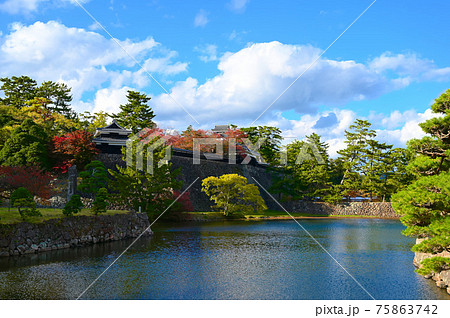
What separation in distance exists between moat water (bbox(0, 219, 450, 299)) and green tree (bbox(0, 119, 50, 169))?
47.4 ft

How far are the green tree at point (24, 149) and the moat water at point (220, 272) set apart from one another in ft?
47.4

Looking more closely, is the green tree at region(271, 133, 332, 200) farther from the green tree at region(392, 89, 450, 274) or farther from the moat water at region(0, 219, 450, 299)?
the green tree at region(392, 89, 450, 274)

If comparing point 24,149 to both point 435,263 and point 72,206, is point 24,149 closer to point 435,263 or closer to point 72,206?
point 72,206

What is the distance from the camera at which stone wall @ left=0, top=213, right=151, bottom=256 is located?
13203 millimetres

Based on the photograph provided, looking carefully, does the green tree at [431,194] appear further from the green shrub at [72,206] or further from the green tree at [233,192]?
the green tree at [233,192]

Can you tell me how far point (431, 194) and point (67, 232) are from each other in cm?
1407

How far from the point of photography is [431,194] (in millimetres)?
8055

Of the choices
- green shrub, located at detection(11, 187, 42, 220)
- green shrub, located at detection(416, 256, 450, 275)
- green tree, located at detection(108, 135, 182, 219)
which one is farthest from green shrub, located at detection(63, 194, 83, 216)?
green shrub, located at detection(416, 256, 450, 275)

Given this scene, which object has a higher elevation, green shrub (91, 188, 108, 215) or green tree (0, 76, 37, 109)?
green tree (0, 76, 37, 109)

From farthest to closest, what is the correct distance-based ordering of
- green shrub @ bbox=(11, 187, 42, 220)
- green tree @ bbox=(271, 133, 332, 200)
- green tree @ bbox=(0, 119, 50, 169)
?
1. green tree @ bbox=(271, 133, 332, 200)
2. green tree @ bbox=(0, 119, 50, 169)
3. green shrub @ bbox=(11, 187, 42, 220)

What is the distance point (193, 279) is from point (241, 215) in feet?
72.8

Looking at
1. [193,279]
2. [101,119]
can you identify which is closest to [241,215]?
[193,279]

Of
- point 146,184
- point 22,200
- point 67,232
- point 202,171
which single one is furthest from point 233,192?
point 22,200

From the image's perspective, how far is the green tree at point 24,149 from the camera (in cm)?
2617
